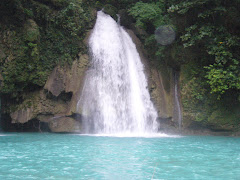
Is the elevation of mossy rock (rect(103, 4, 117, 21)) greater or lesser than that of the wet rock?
greater

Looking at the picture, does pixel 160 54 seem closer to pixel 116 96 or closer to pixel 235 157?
pixel 116 96

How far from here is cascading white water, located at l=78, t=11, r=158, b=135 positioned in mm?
13258

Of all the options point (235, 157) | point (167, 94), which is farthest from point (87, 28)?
point (235, 157)

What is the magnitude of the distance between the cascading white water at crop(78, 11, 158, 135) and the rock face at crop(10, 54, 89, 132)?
1.49 ft

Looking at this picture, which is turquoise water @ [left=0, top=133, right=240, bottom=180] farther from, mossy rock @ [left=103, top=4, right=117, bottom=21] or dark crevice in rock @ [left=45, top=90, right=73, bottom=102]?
mossy rock @ [left=103, top=4, right=117, bottom=21]

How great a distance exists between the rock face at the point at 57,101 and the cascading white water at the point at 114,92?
1.49ft

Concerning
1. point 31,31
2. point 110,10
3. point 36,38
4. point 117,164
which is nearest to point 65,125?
point 36,38

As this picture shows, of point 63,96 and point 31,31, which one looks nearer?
point 31,31

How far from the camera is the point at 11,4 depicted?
43.5 feet

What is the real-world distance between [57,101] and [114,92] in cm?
289

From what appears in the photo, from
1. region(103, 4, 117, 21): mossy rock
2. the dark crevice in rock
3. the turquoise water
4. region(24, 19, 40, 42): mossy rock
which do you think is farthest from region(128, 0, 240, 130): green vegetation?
region(24, 19, 40, 42): mossy rock

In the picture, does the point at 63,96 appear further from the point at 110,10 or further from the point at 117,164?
the point at 117,164

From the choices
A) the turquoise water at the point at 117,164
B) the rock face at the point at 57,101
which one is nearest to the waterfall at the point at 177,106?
the rock face at the point at 57,101

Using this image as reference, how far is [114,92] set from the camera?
45.9ft
